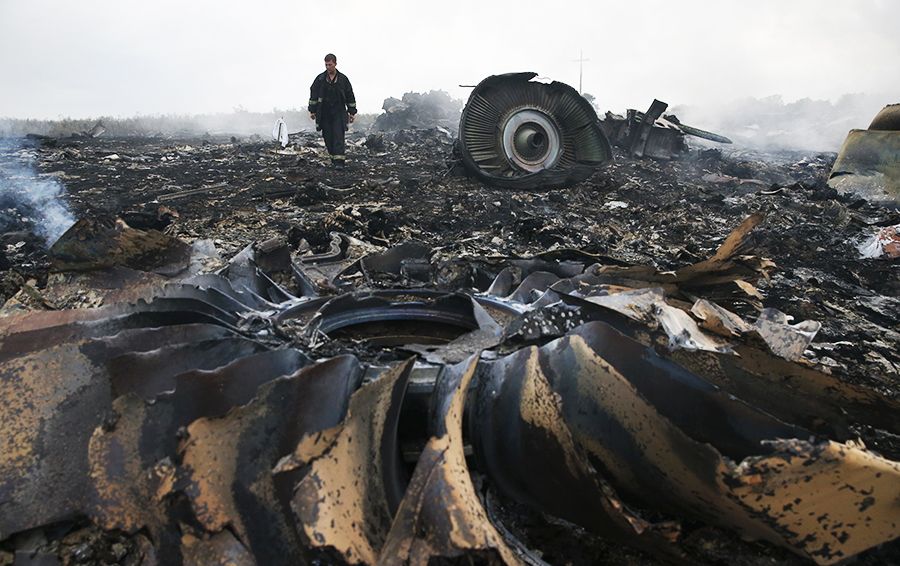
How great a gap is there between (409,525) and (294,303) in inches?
60.4

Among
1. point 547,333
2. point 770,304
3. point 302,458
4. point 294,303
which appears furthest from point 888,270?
point 302,458

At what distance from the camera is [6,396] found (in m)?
1.61

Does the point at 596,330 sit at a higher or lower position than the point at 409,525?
higher

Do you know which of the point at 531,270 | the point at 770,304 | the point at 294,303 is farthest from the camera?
the point at 770,304

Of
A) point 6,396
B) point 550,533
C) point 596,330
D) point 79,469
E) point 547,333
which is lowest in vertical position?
point 550,533

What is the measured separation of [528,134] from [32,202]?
7.03 m

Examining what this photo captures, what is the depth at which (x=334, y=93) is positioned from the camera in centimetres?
959

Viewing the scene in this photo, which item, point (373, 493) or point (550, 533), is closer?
point (373, 493)

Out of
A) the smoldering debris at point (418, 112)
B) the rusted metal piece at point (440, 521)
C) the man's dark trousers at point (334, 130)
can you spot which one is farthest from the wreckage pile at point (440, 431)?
the smoldering debris at point (418, 112)

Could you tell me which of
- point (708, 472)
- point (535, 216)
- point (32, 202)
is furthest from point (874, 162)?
point (32, 202)

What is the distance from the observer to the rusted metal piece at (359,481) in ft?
4.03

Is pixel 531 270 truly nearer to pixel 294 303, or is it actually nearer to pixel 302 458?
pixel 294 303

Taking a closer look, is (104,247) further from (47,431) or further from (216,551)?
(216,551)

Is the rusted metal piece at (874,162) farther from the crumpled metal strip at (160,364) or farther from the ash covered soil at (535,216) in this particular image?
the crumpled metal strip at (160,364)
